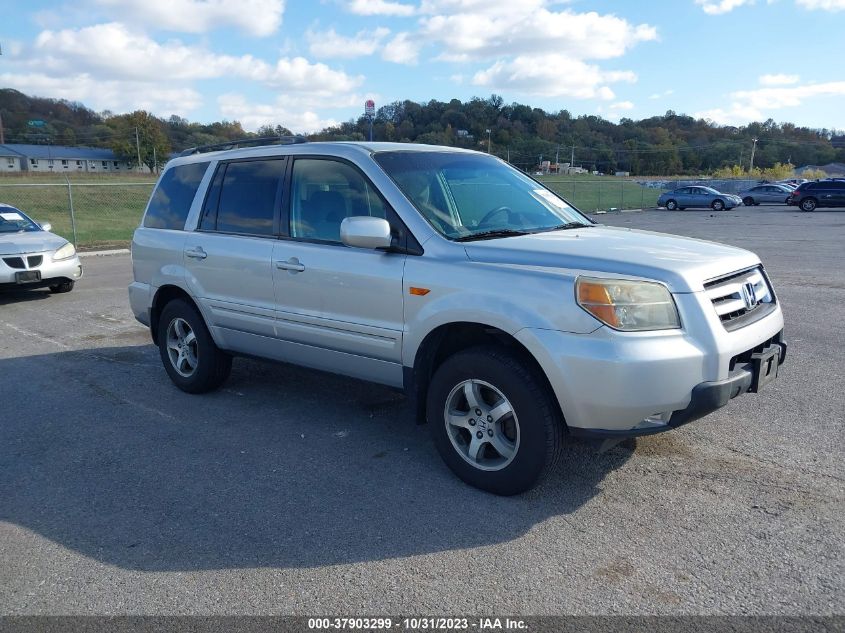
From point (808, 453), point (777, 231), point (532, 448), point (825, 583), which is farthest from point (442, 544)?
point (777, 231)

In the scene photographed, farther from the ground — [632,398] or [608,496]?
[632,398]

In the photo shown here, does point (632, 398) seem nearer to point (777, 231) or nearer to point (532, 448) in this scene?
point (532, 448)

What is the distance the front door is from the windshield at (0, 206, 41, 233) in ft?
27.4

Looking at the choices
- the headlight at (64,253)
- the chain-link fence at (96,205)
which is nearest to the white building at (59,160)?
the chain-link fence at (96,205)

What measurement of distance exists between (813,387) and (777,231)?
65.5ft

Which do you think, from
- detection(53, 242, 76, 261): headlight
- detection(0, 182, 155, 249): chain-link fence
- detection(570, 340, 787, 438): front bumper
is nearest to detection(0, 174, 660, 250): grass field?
detection(0, 182, 155, 249): chain-link fence

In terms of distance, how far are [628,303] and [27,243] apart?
997 centimetres

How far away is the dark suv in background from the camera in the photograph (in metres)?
36.2

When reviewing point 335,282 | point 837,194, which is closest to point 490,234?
point 335,282

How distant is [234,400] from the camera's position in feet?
18.6

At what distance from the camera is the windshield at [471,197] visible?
432 centimetres

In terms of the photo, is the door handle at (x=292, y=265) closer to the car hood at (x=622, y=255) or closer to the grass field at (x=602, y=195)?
the car hood at (x=622, y=255)

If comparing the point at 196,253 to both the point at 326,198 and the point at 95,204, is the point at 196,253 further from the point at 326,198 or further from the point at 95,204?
the point at 95,204

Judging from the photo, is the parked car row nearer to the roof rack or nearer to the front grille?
the front grille
